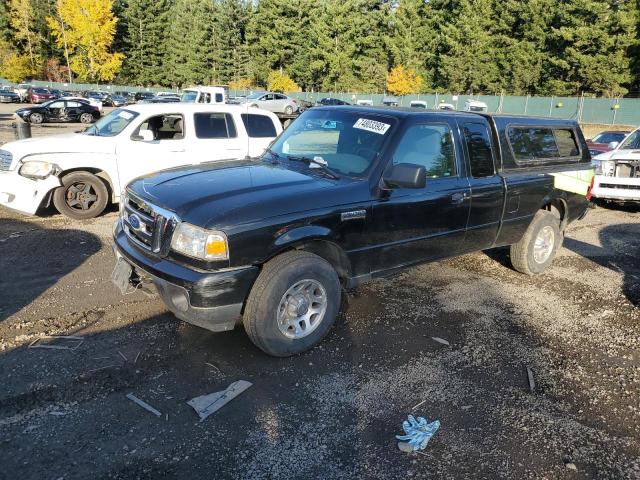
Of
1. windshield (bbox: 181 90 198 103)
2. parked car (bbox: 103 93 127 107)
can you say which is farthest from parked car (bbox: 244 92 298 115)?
parked car (bbox: 103 93 127 107)

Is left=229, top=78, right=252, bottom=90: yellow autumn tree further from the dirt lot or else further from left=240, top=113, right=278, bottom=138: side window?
the dirt lot

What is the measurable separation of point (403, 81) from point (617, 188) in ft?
176

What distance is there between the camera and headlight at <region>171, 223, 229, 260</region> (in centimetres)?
342

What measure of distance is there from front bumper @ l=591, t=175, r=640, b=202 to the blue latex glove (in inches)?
333

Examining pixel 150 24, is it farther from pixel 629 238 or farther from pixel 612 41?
pixel 629 238

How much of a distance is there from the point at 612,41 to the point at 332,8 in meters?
32.9

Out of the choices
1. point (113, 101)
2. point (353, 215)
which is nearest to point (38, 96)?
point (113, 101)

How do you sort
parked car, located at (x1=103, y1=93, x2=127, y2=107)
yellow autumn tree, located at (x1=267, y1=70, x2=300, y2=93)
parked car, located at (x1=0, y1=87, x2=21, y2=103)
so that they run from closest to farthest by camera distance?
parked car, located at (x1=0, y1=87, x2=21, y2=103)
parked car, located at (x1=103, y1=93, x2=127, y2=107)
yellow autumn tree, located at (x1=267, y1=70, x2=300, y2=93)

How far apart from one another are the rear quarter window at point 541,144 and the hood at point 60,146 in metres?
5.90

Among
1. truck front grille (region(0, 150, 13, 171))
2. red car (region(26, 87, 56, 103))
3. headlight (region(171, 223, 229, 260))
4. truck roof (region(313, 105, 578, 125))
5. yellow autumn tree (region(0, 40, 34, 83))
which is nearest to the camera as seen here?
headlight (region(171, 223, 229, 260))

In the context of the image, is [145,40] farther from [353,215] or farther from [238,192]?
[353,215]

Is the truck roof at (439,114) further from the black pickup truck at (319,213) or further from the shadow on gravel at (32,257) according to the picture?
the shadow on gravel at (32,257)

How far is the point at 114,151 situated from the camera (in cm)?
782

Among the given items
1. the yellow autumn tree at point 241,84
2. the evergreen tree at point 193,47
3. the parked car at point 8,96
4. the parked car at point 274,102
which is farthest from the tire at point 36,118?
the evergreen tree at point 193,47
